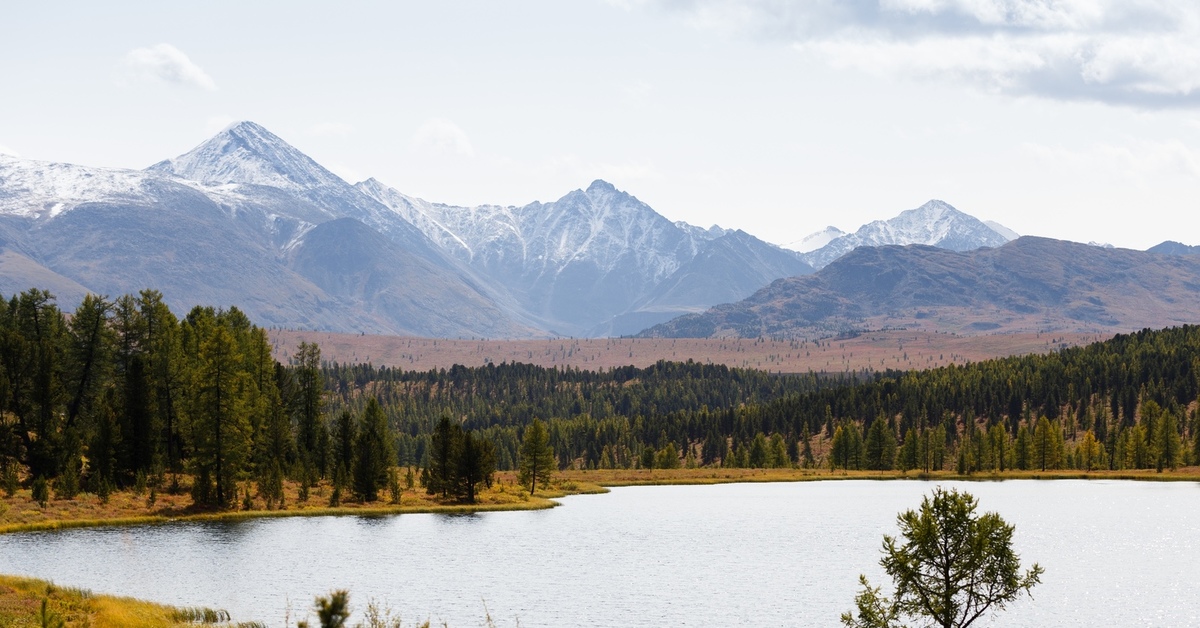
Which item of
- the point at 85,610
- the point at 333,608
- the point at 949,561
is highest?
the point at 333,608

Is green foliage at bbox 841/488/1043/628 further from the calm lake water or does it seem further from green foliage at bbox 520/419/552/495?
green foliage at bbox 520/419/552/495

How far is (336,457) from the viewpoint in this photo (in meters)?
151

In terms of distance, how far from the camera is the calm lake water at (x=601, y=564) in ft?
232

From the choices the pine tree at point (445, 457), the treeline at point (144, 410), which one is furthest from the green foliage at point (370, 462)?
the pine tree at point (445, 457)

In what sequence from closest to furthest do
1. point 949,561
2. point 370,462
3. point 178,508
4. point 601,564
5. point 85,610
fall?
point 949,561
point 85,610
point 601,564
point 178,508
point 370,462

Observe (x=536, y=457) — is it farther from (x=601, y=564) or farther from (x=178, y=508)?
(x=601, y=564)

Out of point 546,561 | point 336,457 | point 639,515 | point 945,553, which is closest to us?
point 945,553

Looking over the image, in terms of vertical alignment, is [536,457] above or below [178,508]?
above

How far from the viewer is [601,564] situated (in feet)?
299

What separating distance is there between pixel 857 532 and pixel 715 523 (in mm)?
17357

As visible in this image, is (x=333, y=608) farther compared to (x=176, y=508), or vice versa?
(x=176, y=508)

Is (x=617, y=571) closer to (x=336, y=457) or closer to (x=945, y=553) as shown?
(x=945, y=553)

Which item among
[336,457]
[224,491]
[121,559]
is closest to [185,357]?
[224,491]

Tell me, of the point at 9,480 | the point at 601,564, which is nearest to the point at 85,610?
the point at 601,564
